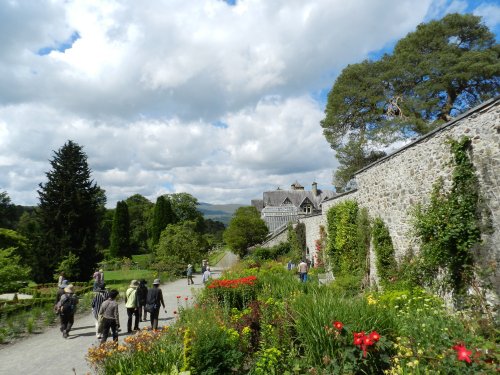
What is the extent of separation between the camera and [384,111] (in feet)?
67.5

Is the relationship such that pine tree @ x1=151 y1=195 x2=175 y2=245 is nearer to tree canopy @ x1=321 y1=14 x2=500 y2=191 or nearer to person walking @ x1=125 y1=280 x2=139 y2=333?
tree canopy @ x1=321 y1=14 x2=500 y2=191

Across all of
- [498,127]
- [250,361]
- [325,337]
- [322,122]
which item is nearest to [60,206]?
[322,122]

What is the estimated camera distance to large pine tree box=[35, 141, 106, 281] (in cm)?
2250

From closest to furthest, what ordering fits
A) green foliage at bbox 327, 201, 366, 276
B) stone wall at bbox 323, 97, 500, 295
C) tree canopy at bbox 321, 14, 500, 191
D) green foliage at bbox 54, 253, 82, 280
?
stone wall at bbox 323, 97, 500, 295 < green foliage at bbox 327, 201, 366, 276 < tree canopy at bbox 321, 14, 500, 191 < green foliage at bbox 54, 253, 82, 280

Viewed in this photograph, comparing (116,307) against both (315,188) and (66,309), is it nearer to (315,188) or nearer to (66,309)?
(66,309)

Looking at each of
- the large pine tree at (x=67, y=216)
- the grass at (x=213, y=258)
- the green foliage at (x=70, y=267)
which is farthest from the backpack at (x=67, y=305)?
the grass at (x=213, y=258)

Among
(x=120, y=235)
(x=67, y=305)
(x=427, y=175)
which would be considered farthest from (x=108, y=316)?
(x=120, y=235)

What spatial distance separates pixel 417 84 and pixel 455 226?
16.0m

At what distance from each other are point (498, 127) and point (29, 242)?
27326 mm

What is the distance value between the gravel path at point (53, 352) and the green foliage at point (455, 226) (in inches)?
277

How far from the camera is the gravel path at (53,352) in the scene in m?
6.63

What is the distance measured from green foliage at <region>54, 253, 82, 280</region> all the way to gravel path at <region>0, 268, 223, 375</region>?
11.1m

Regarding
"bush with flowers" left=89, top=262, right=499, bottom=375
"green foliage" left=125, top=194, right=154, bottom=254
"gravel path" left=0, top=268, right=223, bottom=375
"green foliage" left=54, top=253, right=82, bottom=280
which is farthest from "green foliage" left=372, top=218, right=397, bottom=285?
"green foliage" left=125, top=194, right=154, bottom=254

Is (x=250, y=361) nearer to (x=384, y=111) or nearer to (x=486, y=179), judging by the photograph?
(x=486, y=179)
